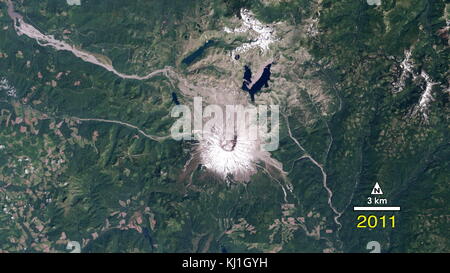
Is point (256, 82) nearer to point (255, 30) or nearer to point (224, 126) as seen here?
point (255, 30)

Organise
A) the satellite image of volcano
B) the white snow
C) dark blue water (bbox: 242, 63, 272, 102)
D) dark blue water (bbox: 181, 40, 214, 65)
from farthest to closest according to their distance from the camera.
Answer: dark blue water (bbox: 181, 40, 214, 65), dark blue water (bbox: 242, 63, 272, 102), the white snow, the satellite image of volcano

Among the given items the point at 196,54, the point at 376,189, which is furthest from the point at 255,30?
the point at 376,189

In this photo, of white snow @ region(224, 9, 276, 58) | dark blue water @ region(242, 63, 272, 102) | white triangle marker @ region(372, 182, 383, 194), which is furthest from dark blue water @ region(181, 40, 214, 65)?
white triangle marker @ region(372, 182, 383, 194)

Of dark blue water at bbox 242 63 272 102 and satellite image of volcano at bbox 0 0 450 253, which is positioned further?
dark blue water at bbox 242 63 272 102

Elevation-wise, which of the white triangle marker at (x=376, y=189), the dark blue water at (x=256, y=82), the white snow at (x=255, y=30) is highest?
the white snow at (x=255, y=30)

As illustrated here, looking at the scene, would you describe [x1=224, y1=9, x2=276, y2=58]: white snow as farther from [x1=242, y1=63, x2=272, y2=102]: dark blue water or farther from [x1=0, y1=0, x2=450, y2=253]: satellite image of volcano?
[x1=242, y1=63, x2=272, y2=102]: dark blue water

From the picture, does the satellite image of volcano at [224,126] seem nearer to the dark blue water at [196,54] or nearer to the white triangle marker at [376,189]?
the dark blue water at [196,54]

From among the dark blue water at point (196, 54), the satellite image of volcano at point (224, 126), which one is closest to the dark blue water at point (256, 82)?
the satellite image of volcano at point (224, 126)

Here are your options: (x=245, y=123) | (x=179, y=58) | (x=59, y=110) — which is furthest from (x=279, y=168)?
(x=59, y=110)

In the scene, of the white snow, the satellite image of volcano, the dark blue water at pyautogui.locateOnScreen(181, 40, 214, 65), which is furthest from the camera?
the dark blue water at pyautogui.locateOnScreen(181, 40, 214, 65)
